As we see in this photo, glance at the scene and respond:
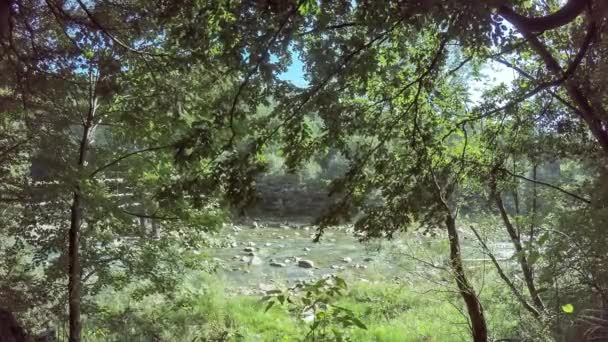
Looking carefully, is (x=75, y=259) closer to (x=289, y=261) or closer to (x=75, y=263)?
(x=75, y=263)

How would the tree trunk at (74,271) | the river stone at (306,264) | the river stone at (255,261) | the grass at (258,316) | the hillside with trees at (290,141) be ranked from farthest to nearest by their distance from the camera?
the river stone at (255,261), the river stone at (306,264), the grass at (258,316), the tree trunk at (74,271), the hillside with trees at (290,141)

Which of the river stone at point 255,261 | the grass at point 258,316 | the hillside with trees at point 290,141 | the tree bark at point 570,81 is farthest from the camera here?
the river stone at point 255,261

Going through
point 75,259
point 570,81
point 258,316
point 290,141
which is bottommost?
point 258,316

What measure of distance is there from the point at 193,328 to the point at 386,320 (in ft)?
12.0

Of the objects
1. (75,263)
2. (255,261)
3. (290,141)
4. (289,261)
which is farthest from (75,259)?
(289,261)

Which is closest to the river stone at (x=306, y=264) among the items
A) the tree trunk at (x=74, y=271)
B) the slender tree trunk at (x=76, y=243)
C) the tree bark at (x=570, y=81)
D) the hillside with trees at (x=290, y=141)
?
the hillside with trees at (x=290, y=141)

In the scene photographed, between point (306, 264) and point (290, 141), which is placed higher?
point (290, 141)

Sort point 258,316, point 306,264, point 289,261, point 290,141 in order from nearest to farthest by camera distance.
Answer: point 290,141 < point 258,316 < point 306,264 < point 289,261

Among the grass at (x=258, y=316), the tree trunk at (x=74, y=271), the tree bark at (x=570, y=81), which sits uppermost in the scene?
the tree bark at (x=570, y=81)

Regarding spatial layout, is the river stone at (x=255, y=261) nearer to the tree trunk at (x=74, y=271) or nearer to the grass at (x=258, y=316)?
the grass at (x=258, y=316)

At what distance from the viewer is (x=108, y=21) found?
341cm

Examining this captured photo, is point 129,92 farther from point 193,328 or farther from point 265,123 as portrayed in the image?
point 193,328

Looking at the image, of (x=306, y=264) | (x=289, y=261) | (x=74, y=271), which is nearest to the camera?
(x=74, y=271)

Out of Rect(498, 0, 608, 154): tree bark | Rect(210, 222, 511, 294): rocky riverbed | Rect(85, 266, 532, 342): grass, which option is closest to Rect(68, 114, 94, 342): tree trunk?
Rect(85, 266, 532, 342): grass
